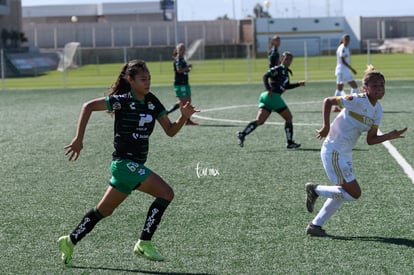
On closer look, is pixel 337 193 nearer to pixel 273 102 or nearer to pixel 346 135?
pixel 346 135

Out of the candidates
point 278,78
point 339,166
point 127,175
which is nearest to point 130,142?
point 127,175

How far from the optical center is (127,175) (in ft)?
23.2

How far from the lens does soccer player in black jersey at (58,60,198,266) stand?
705cm

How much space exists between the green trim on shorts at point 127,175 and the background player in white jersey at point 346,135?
6.34 ft

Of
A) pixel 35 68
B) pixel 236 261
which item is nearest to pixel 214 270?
pixel 236 261

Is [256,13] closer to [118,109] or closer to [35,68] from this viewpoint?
[35,68]

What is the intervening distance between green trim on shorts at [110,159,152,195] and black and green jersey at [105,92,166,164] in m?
0.05

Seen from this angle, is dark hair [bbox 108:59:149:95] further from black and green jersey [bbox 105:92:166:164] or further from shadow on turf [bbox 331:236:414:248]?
shadow on turf [bbox 331:236:414:248]

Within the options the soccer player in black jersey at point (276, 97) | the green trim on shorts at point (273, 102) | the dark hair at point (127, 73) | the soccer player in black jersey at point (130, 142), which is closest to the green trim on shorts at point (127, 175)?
the soccer player in black jersey at point (130, 142)

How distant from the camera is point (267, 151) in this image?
14234 mm

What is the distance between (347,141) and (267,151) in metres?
6.24

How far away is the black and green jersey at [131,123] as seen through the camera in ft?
23.2

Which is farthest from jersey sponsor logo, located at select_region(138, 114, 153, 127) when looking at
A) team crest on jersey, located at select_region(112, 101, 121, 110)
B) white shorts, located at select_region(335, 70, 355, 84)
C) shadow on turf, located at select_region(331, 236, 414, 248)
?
white shorts, located at select_region(335, 70, 355, 84)

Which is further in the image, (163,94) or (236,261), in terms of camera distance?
(163,94)
